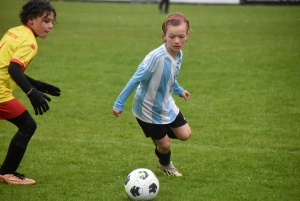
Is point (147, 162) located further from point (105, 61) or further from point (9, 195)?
point (105, 61)

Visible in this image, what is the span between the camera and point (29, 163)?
6562mm

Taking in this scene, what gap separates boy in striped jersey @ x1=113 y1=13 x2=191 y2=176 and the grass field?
0.49m

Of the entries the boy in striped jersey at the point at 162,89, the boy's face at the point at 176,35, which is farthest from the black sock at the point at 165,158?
the boy's face at the point at 176,35

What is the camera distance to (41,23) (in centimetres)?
552

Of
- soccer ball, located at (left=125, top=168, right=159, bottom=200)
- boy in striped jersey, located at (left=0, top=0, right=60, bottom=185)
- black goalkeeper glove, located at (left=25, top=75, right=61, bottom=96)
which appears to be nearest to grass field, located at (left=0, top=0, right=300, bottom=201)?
soccer ball, located at (left=125, top=168, right=159, bottom=200)

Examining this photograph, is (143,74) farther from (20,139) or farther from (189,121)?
(189,121)

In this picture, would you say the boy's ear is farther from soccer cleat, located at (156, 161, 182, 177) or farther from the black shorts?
soccer cleat, located at (156, 161, 182, 177)

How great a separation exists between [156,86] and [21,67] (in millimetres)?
1370

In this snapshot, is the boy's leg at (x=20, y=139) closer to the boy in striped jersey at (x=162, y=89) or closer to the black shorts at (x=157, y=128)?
the boy in striped jersey at (x=162, y=89)

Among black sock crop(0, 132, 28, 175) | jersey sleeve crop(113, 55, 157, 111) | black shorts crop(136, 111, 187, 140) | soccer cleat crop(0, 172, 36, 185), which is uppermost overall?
jersey sleeve crop(113, 55, 157, 111)

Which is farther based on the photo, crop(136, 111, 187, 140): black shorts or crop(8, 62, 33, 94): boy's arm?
crop(136, 111, 187, 140): black shorts

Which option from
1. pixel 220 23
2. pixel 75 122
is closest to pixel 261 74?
pixel 75 122

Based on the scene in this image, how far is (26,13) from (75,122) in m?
3.54

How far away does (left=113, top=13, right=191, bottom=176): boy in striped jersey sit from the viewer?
553 cm
